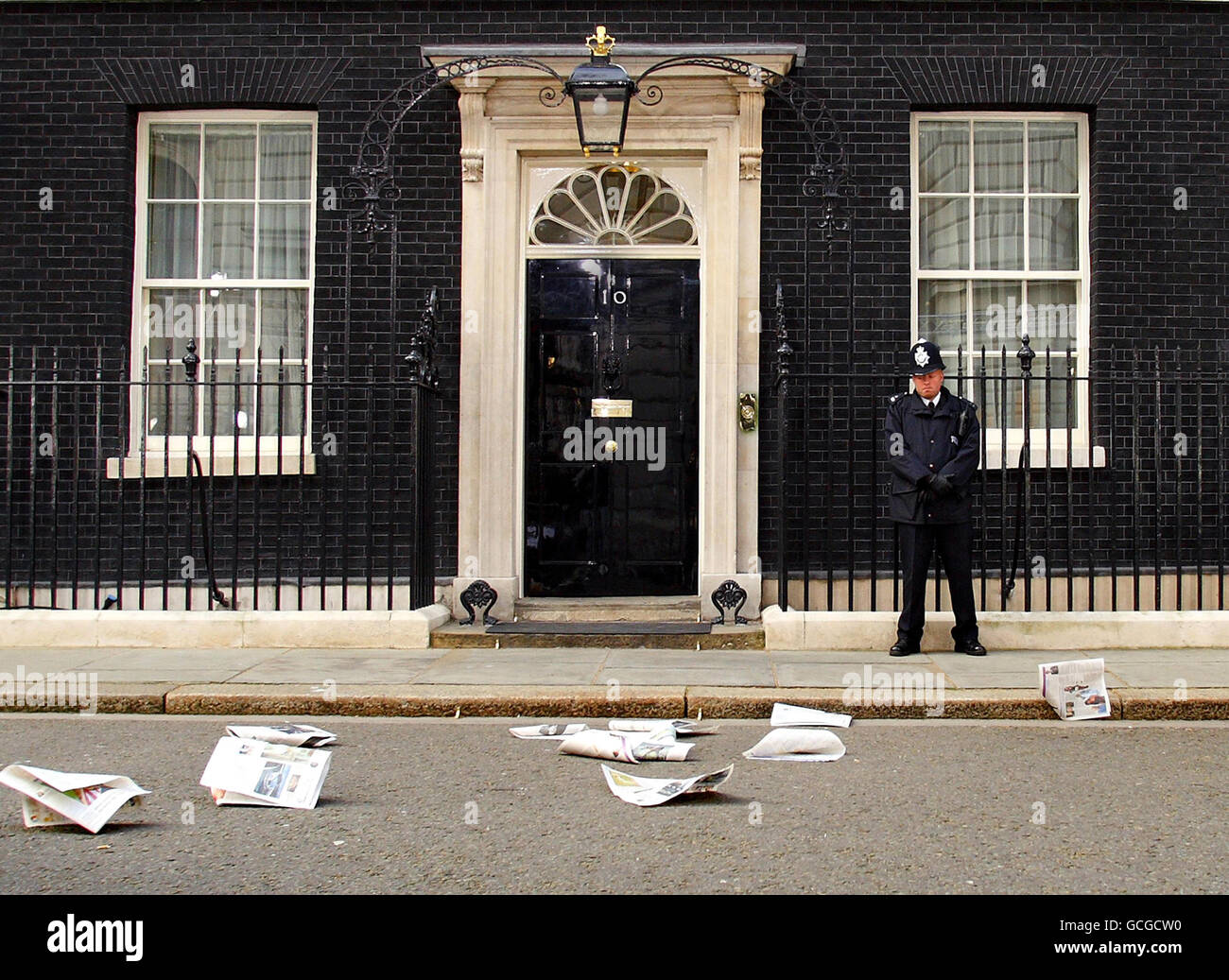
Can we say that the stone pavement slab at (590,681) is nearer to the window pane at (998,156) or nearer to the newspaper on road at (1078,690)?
the newspaper on road at (1078,690)

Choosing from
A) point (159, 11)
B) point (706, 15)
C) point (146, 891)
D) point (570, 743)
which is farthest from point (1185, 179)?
point (146, 891)

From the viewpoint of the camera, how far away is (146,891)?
141 inches

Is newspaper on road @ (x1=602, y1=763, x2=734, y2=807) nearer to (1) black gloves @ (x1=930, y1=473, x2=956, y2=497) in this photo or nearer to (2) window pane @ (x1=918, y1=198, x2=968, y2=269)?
(1) black gloves @ (x1=930, y1=473, x2=956, y2=497)

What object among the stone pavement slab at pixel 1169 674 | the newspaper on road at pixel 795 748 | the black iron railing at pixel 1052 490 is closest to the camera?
the newspaper on road at pixel 795 748

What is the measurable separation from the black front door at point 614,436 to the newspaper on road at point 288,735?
12.9 ft

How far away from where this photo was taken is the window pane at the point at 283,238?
9.87 metres

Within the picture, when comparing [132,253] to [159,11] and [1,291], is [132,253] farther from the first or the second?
[159,11]

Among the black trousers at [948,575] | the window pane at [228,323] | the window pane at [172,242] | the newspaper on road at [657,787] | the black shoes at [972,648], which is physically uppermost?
the window pane at [172,242]

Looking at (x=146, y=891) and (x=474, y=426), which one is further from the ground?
(x=474, y=426)

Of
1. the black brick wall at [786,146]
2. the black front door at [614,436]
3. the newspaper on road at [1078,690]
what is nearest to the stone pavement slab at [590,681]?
the newspaper on road at [1078,690]

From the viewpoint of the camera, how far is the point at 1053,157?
985 cm

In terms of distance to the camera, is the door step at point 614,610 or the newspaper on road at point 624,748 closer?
the newspaper on road at point 624,748

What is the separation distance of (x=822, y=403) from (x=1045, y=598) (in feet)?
7.32

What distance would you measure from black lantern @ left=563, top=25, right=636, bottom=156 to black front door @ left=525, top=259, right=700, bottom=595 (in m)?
1.27
